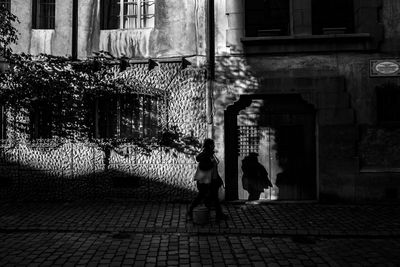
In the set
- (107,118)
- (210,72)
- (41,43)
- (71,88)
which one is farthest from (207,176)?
(41,43)

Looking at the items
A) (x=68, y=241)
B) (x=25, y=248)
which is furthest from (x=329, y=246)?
(x=25, y=248)

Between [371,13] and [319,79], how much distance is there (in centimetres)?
238

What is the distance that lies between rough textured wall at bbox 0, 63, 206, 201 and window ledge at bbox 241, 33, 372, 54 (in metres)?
1.76

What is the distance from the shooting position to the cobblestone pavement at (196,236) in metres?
5.75

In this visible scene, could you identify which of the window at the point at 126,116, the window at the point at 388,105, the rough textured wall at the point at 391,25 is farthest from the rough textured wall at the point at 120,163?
the rough textured wall at the point at 391,25

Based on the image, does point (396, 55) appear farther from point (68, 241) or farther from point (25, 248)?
point (25, 248)

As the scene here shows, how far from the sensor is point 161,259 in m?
5.74

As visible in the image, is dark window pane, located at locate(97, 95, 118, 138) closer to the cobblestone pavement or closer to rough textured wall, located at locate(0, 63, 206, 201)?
rough textured wall, located at locate(0, 63, 206, 201)

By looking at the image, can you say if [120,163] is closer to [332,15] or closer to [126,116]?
[126,116]

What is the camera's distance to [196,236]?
7090 mm

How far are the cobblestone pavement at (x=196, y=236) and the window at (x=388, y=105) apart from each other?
2.54 metres

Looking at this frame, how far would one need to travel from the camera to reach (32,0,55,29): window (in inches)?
440

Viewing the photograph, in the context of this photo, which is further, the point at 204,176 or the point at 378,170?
the point at 378,170

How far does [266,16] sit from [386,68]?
12.3 ft
